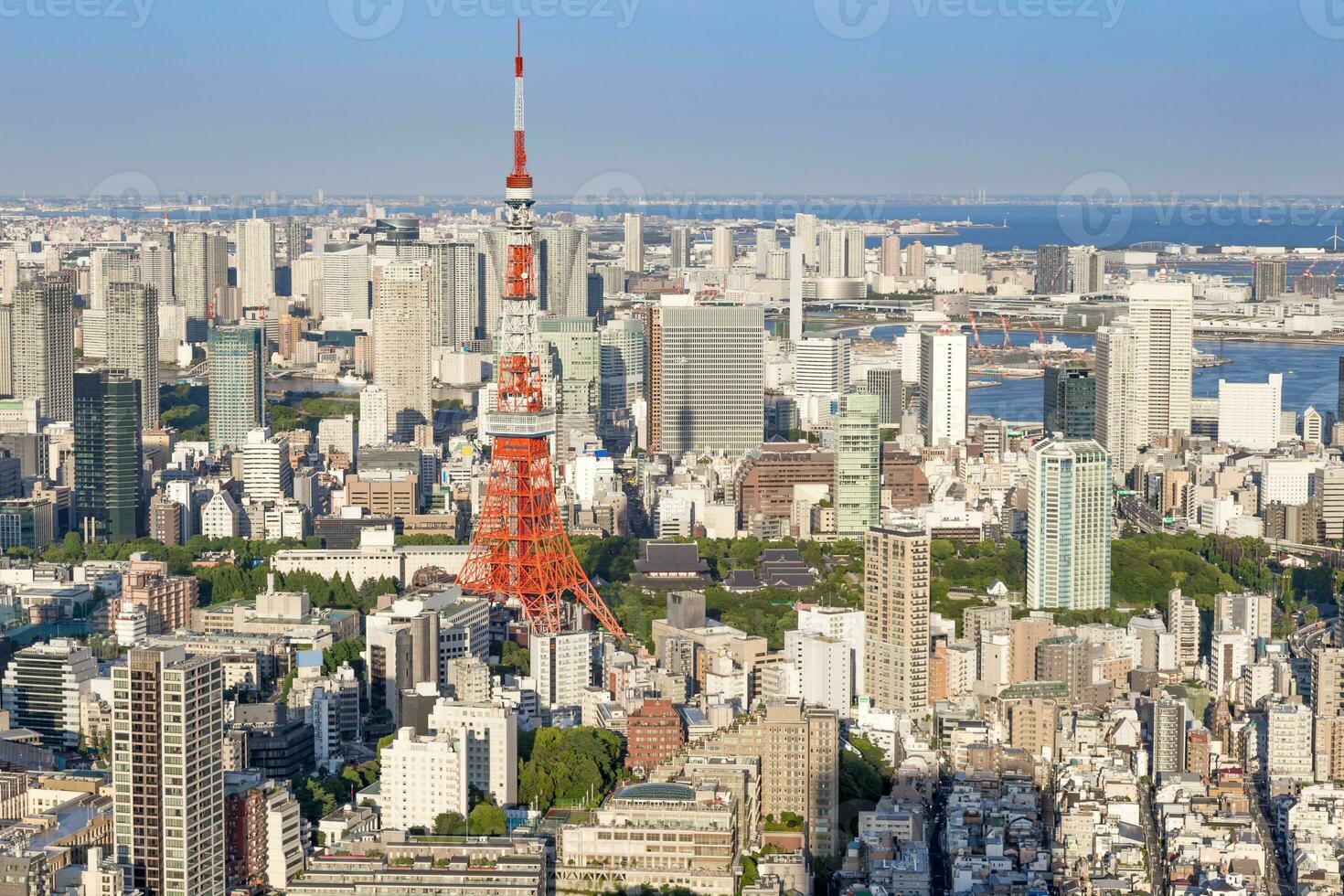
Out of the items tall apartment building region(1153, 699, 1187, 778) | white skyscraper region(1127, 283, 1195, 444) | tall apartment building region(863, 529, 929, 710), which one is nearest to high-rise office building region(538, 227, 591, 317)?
white skyscraper region(1127, 283, 1195, 444)

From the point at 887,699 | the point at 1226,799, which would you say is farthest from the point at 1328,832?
the point at 887,699

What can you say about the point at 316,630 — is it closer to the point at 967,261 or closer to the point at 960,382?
the point at 960,382

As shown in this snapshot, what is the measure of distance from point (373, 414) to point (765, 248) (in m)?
9.67

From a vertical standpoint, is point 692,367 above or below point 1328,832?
above

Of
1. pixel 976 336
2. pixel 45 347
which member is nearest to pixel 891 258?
pixel 976 336

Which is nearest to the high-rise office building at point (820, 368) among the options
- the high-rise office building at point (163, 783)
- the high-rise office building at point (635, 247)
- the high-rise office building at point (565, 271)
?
the high-rise office building at point (565, 271)

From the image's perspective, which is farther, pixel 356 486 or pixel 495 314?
pixel 495 314

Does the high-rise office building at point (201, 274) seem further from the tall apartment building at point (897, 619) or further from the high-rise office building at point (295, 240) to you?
the tall apartment building at point (897, 619)

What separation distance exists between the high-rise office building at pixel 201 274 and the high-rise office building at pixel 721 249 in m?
6.21

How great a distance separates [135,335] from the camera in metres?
21.9

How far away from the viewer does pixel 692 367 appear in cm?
1962

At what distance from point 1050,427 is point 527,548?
6.26m

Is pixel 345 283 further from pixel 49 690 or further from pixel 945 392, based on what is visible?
pixel 49 690

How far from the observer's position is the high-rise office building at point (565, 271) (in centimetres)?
2512
